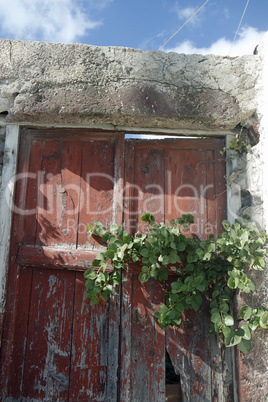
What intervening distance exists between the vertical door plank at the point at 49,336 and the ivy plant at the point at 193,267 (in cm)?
23

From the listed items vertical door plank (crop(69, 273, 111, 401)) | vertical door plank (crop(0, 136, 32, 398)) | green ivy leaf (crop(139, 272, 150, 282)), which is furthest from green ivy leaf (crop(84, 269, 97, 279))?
vertical door plank (crop(0, 136, 32, 398))

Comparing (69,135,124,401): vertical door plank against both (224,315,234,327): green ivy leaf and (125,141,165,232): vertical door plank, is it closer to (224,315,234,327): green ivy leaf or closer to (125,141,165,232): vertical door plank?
(125,141,165,232): vertical door plank

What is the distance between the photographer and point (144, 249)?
78.4 inches

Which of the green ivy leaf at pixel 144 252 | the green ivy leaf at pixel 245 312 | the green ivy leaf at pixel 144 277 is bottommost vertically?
the green ivy leaf at pixel 245 312

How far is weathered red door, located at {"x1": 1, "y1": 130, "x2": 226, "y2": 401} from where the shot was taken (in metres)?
2.04

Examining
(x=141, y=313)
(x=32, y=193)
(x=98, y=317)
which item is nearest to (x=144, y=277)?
(x=141, y=313)

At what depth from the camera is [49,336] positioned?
6.83ft

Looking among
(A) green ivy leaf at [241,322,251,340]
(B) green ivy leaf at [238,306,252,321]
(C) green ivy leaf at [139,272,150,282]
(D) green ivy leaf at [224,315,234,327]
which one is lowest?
(A) green ivy leaf at [241,322,251,340]

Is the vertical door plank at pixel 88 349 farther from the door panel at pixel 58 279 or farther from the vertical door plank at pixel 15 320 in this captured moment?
the vertical door plank at pixel 15 320

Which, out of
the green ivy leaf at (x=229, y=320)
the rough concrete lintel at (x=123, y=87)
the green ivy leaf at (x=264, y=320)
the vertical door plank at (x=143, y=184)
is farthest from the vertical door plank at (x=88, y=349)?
the rough concrete lintel at (x=123, y=87)

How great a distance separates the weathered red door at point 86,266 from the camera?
2039mm

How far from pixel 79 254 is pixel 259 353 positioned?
3.68 feet

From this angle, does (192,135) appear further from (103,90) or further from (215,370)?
(215,370)

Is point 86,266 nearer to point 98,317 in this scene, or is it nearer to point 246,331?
point 98,317
